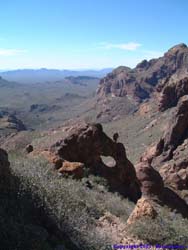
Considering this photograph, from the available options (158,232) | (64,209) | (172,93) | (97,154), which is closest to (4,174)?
(64,209)

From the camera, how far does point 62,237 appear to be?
7.70 meters

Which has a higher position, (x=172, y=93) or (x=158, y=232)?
(x=172, y=93)

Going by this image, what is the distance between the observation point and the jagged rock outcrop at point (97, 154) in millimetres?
21406

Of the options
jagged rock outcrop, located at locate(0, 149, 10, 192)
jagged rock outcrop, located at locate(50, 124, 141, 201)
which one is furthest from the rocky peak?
jagged rock outcrop, located at locate(0, 149, 10, 192)

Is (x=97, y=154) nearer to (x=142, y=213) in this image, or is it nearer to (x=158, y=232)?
(x=142, y=213)

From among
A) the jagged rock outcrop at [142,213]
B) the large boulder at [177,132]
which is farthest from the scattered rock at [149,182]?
the large boulder at [177,132]

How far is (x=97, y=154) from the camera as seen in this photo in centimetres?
2261

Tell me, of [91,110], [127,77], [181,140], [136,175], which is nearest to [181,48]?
[127,77]

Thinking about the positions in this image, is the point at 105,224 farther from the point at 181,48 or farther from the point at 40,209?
the point at 181,48

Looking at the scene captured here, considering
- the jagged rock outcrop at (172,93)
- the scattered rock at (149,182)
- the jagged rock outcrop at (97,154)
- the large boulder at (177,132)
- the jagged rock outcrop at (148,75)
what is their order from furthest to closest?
the jagged rock outcrop at (148,75) < the jagged rock outcrop at (172,93) < the large boulder at (177,132) < the scattered rock at (149,182) < the jagged rock outcrop at (97,154)

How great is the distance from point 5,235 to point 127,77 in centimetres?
18449

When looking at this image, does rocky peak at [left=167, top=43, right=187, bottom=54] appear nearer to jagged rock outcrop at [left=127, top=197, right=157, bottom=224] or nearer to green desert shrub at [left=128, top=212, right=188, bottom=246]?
jagged rock outcrop at [left=127, top=197, right=157, bottom=224]

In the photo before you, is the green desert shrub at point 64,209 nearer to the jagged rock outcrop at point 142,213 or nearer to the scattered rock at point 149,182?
the jagged rock outcrop at point 142,213

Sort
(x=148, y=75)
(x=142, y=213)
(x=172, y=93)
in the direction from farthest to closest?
(x=148, y=75)
(x=172, y=93)
(x=142, y=213)
